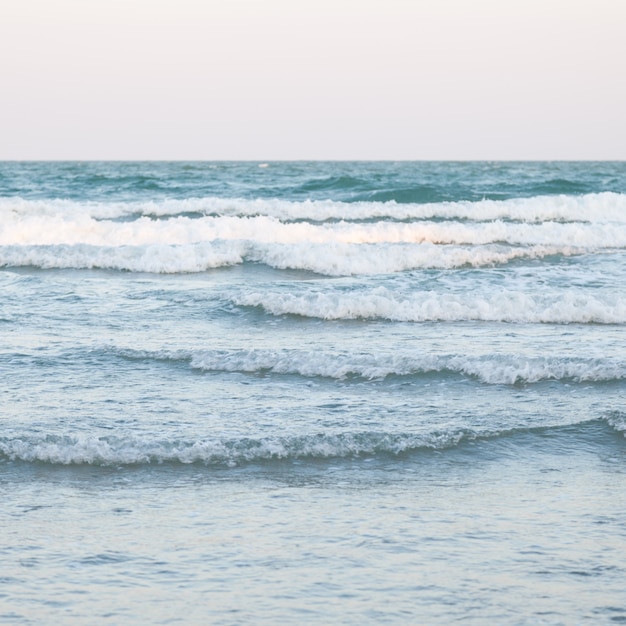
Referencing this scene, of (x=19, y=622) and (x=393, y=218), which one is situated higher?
(x=393, y=218)

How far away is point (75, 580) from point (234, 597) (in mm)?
635

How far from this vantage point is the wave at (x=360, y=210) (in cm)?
2144

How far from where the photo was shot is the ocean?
3650mm

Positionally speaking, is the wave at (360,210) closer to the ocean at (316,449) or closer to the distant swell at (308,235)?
the distant swell at (308,235)

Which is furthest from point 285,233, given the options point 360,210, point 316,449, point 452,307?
point 316,449

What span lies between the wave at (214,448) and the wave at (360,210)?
636 inches

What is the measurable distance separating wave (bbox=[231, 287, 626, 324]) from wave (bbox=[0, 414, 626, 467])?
422 cm

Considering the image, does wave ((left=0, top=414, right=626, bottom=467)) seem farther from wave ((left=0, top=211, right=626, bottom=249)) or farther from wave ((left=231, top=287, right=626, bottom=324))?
wave ((left=0, top=211, right=626, bottom=249))

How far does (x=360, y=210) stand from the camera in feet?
72.9

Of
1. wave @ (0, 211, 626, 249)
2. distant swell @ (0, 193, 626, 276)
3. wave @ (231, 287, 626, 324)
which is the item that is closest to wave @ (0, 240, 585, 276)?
distant swell @ (0, 193, 626, 276)

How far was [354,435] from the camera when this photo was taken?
5578 mm

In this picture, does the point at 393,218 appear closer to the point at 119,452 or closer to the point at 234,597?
the point at 119,452

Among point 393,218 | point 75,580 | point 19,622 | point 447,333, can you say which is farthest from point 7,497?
point 393,218

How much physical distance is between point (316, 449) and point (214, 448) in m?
0.57
